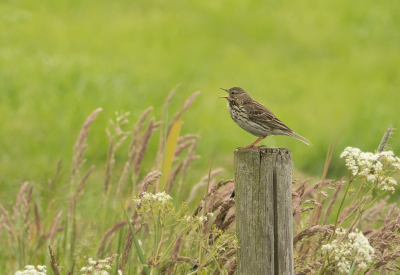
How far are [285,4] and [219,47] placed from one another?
15.3ft

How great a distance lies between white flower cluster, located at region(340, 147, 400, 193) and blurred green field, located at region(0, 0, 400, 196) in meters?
5.51

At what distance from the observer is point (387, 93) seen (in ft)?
46.2

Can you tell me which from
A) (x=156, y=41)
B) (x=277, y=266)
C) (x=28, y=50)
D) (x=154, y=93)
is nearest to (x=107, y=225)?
(x=277, y=266)

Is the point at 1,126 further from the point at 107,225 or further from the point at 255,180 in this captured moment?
the point at 255,180

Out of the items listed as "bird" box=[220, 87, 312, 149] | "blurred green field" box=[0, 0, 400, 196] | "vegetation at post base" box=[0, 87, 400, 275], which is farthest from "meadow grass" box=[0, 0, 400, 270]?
"bird" box=[220, 87, 312, 149]

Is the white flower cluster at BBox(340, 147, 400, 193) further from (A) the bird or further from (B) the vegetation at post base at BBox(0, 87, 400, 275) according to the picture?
(A) the bird

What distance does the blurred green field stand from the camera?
10.0m

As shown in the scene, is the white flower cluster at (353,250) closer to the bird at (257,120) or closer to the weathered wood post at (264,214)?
the weathered wood post at (264,214)

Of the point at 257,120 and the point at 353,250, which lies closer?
the point at 353,250

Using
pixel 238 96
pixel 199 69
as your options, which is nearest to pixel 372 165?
pixel 238 96

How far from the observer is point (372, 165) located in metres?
2.58

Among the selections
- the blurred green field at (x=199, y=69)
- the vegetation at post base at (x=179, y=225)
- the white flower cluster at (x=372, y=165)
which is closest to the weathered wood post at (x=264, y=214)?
the vegetation at post base at (x=179, y=225)

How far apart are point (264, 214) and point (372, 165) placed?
637mm

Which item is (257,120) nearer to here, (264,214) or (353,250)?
(264,214)
